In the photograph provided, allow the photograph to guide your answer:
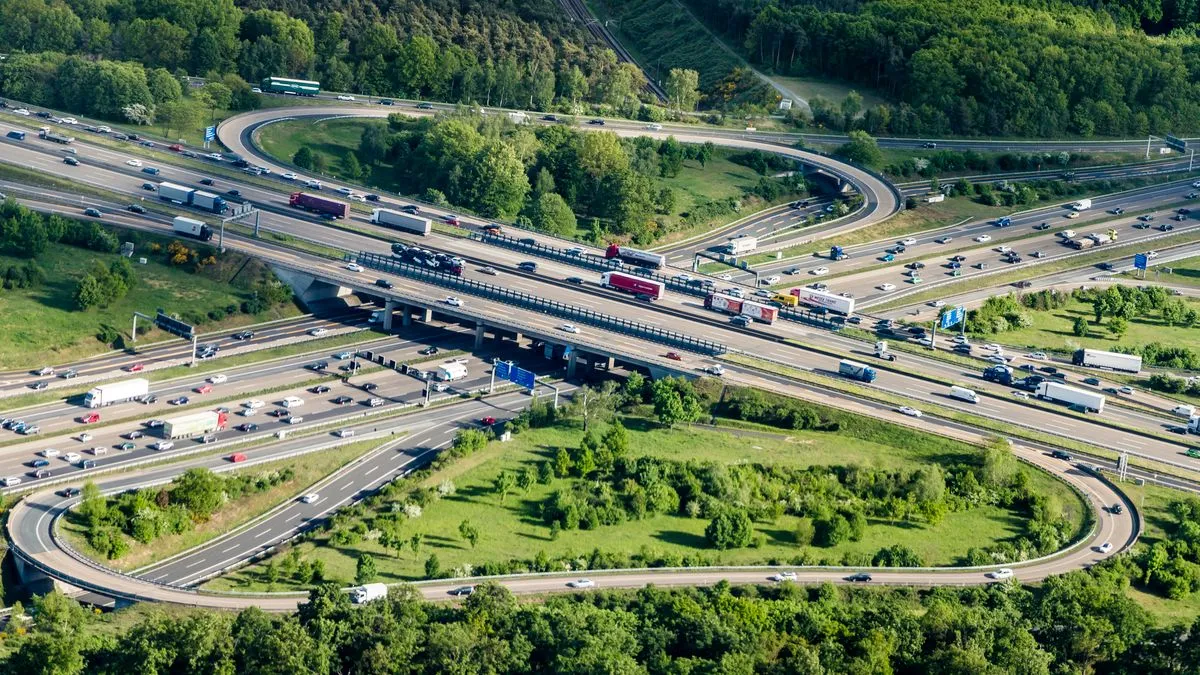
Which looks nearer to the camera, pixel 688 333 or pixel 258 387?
pixel 258 387

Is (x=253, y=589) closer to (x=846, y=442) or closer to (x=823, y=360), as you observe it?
(x=846, y=442)

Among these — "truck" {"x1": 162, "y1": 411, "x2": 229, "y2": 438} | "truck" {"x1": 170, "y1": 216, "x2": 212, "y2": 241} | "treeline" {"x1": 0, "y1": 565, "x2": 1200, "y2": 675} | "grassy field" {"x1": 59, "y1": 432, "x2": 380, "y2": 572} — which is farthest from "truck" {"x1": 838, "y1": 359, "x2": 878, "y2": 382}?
"truck" {"x1": 170, "y1": 216, "x2": 212, "y2": 241}

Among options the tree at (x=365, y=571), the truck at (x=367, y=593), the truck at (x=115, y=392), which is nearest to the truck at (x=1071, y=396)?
the tree at (x=365, y=571)

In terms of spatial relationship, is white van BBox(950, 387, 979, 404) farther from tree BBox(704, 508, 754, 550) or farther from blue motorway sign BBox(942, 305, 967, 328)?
tree BBox(704, 508, 754, 550)

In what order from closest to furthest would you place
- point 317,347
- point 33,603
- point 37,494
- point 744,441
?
point 33,603 < point 37,494 < point 744,441 < point 317,347

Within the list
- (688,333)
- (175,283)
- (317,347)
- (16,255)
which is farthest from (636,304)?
(16,255)
